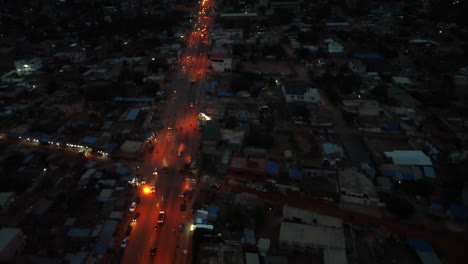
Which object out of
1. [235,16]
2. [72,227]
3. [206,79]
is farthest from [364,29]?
[72,227]

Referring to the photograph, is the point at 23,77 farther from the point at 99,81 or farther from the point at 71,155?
the point at 71,155

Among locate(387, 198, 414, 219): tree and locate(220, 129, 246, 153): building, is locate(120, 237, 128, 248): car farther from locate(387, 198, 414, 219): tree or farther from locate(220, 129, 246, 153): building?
locate(387, 198, 414, 219): tree

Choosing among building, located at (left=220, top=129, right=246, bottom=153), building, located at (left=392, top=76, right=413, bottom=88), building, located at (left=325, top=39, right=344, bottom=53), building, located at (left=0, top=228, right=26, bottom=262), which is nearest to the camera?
building, located at (left=0, top=228, right=26, bottom=262)

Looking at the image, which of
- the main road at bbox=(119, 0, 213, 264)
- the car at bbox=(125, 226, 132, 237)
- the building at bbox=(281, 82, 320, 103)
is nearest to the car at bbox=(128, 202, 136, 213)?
the main road at bbox=(119, 0, 213, 264)

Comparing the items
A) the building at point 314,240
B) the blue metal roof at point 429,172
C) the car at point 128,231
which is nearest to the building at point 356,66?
the blue metal roof at point 429,172

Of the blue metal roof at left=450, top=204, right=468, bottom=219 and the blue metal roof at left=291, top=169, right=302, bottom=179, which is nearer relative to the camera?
the blue metal roof at left=450, top=204, right=468, bottom=219

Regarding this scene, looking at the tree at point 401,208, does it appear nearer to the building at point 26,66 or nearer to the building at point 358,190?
the building at point 358,190

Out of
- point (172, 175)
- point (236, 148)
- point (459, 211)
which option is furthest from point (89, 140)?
point (459, 211)
